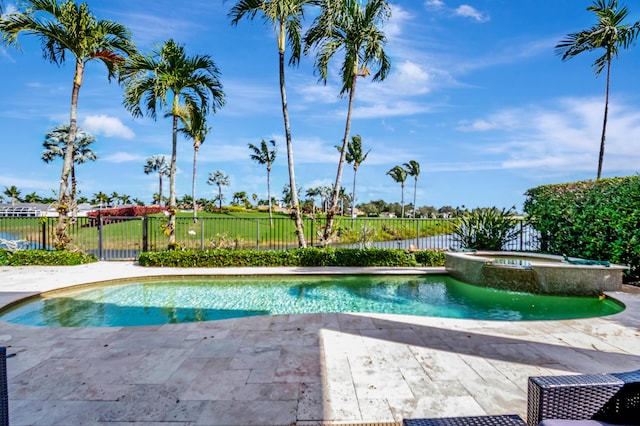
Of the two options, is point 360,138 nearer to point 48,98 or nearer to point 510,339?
point 48,98

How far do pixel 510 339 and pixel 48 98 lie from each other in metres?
12.5

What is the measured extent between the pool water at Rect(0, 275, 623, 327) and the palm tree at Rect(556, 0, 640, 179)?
7.66 metres

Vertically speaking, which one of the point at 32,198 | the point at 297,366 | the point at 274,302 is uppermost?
the point at 32,198

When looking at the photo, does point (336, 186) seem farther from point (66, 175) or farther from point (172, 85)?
point (66, 175)

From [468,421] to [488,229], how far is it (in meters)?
8.89

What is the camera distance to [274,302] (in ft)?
18.4

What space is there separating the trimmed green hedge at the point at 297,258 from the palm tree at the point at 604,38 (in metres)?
7.10

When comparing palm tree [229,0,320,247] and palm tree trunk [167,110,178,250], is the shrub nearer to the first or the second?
palm tree [229,0,320,247]

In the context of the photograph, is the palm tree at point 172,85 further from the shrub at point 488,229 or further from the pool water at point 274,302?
the shrub at point 488,229

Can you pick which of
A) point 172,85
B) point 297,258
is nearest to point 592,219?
point 297,258

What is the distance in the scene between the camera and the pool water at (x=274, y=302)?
15.7ft

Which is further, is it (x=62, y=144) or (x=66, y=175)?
(x=62, y=144)

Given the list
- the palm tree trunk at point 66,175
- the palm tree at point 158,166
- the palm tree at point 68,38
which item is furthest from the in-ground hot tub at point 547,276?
the palm tree at point 158,166

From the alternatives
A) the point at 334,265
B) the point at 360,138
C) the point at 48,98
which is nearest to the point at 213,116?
the point at 48,98
